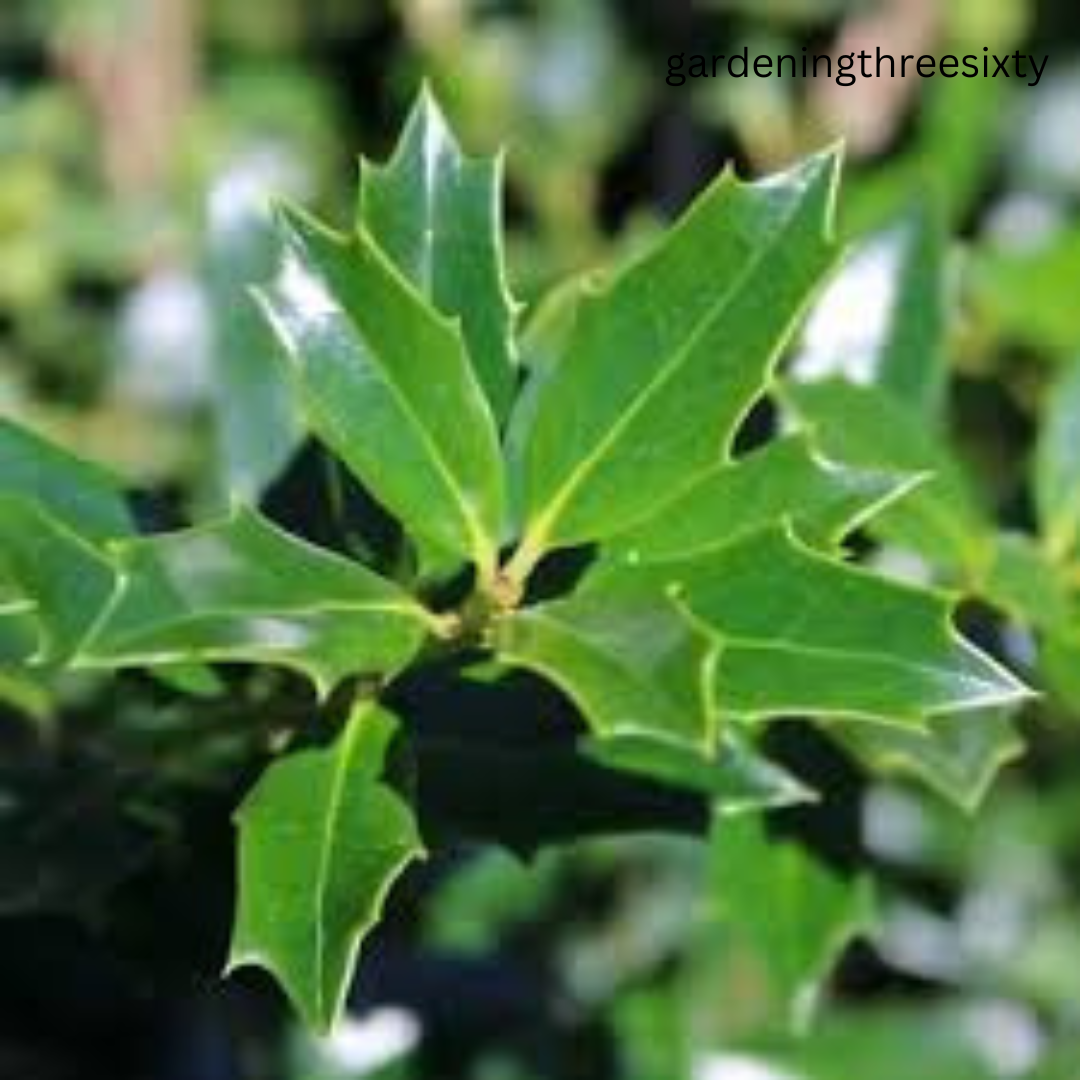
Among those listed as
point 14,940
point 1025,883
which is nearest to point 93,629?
point 14,940

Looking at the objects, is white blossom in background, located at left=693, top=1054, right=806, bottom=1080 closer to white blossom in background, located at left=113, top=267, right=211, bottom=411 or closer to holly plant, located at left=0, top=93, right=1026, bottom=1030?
holly plant, located at left=0, top=93, right=1026, bottom=1030

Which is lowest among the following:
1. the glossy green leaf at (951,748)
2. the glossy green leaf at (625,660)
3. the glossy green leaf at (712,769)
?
the glossy green leaf at (951,748)

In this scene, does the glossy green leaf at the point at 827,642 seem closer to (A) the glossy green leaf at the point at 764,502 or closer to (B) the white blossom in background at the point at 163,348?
(A) the glossy green leaf at the point at 764,502

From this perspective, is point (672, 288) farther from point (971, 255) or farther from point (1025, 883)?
point (1025, 883)

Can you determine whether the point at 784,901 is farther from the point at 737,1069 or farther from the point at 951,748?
the point at 737,1069

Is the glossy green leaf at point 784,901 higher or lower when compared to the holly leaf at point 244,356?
lower

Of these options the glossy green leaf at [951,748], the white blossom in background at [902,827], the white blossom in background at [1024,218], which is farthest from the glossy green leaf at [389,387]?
the white blossom in background at [1024,218]

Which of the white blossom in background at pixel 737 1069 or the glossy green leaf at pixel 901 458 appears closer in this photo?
the glossy green leaf at pixel 901 458
